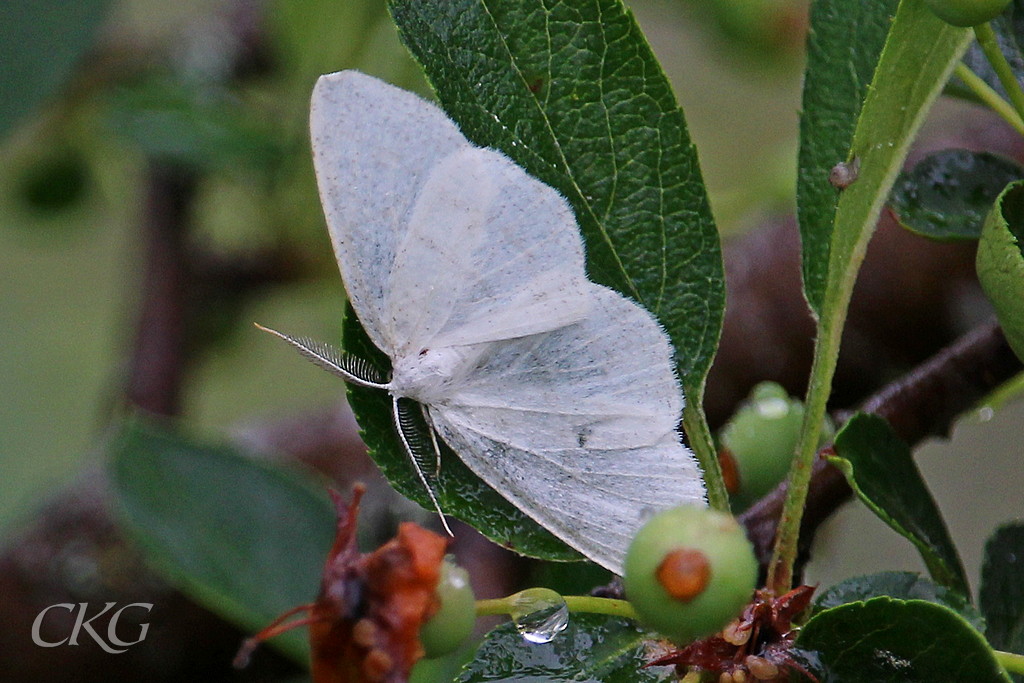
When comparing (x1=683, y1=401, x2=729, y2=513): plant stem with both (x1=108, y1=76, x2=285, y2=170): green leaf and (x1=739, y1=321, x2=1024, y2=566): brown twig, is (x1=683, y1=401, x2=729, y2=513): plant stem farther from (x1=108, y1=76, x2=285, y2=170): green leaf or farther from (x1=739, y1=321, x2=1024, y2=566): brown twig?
(x1=108, y1=76, x2=285, y2=170): green leaf

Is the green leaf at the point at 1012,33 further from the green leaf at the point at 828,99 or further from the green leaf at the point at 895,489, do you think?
the green leaf at the point at 895,489

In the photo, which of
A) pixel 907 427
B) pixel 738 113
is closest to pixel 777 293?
pixel 907 427

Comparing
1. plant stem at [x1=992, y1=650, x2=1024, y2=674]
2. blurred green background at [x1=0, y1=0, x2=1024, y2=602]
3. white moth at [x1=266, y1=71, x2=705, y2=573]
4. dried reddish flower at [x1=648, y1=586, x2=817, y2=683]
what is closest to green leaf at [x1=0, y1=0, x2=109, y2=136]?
blurred green background at [x1=0, y1=0, x2=1024, y2=602]

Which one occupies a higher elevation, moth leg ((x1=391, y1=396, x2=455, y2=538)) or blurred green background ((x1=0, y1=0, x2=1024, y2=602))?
moth leg ((x1=391, y1=396, x2=455, y2=538))

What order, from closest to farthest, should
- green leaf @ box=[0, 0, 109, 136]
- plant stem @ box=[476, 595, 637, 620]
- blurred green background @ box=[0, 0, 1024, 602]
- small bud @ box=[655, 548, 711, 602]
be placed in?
small bud @ box=[655, 548, 711, 602], plant stem @ box=[476, 595, 637, 620], green leaf @ box=[0, 0, 109, 136], blurred green background @ box=[0, 0, 1024, 602]

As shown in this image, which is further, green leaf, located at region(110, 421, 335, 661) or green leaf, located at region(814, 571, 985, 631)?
green leaf, located at region(110, 421, 335, 661)

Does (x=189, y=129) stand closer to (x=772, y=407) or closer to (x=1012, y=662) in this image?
(x=772, y=407)

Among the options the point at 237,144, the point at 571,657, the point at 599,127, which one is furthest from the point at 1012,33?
the point at 237,144
